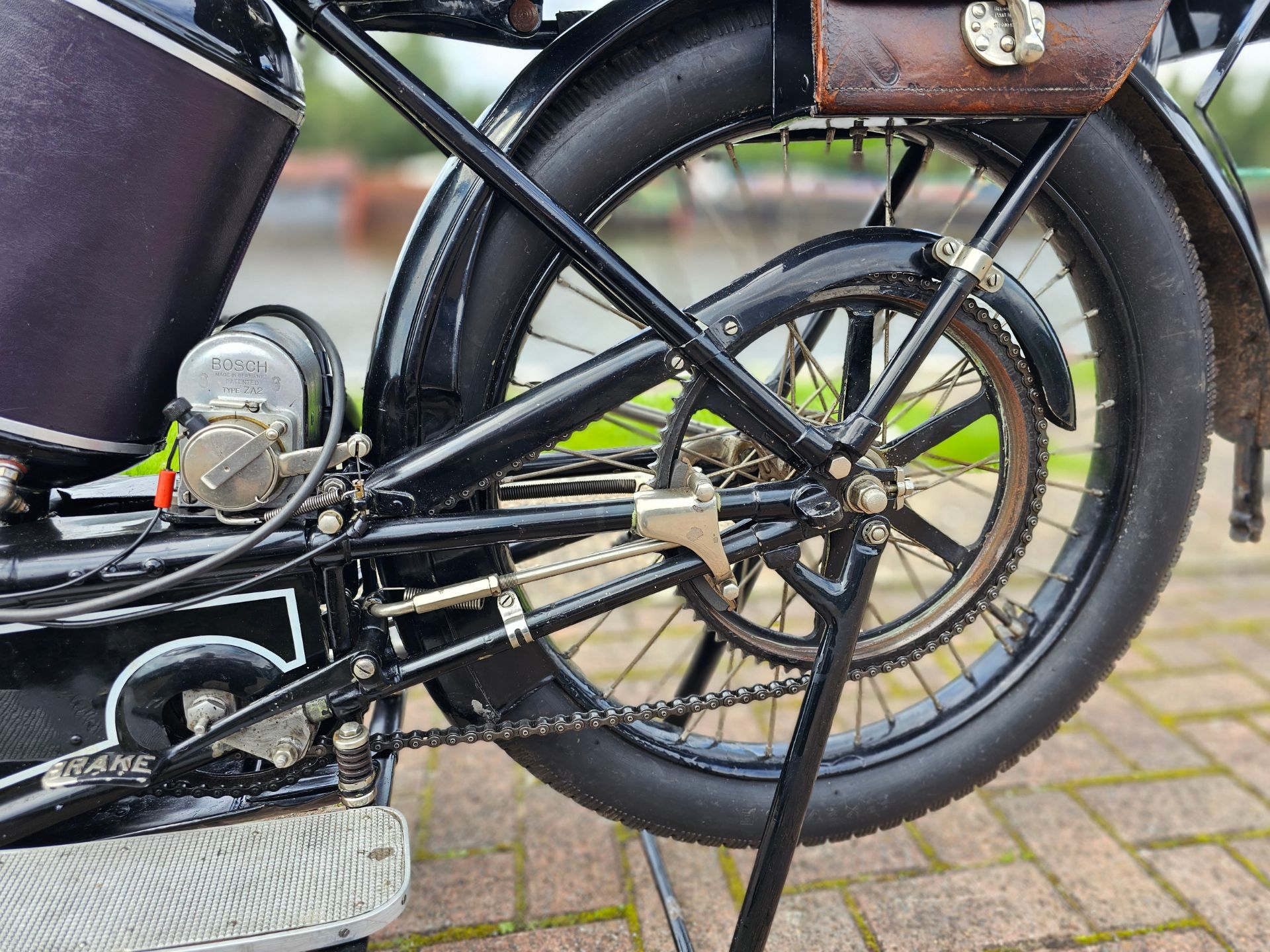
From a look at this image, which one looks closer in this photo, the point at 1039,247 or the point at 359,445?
the point at 359,445

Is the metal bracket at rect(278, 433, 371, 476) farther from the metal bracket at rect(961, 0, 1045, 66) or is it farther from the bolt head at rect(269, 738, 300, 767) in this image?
the metal bracket at rect(961, 0, 1045, 66)

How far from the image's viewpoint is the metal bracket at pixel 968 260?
1.16 m

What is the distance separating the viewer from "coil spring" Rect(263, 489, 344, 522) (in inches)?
44.9

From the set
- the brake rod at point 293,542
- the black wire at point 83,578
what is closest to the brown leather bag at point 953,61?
the brake rod at point 293,542

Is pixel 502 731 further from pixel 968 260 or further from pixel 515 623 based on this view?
pixel 968 260

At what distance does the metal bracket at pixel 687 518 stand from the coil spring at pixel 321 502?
1.23 ft

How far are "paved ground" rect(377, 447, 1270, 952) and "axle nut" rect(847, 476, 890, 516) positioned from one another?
0.79m

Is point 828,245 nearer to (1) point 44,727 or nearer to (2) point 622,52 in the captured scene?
(2) point 622,52

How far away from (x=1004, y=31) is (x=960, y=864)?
55.6 inches

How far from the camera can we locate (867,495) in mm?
1203

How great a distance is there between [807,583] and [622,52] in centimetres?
73

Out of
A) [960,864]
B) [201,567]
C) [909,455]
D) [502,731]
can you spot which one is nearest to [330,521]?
[201,567]

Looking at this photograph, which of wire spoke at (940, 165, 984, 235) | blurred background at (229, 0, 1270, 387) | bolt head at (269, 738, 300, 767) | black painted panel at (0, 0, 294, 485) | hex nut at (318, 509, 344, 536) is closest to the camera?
black painted panel at (0, 0, 294, 485)

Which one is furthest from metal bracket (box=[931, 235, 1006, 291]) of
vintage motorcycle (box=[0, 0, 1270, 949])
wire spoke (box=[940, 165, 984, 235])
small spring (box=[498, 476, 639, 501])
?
small spring (box=[498, 476, 639, 501])
